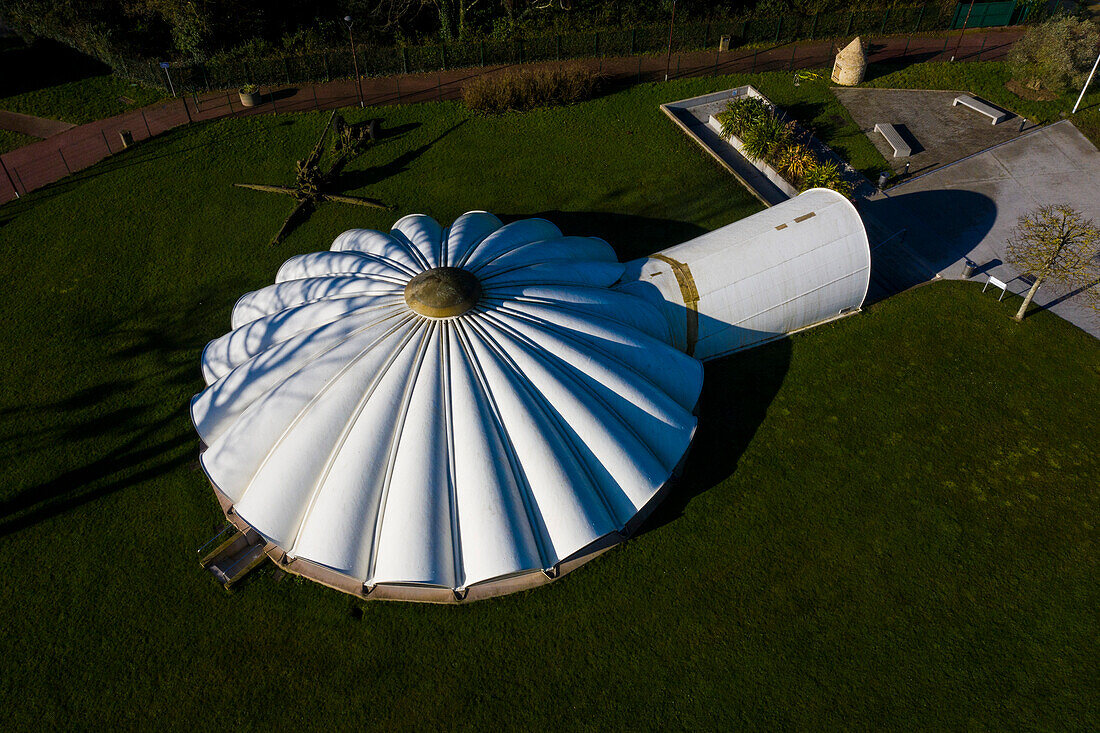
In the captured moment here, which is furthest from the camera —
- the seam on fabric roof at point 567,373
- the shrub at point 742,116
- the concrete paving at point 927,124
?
the shrub at point 742,116

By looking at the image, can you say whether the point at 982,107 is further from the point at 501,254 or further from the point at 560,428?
the point at 560,428

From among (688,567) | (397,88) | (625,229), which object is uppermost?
(397,88)

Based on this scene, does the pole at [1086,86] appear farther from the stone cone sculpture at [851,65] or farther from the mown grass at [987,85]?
the stone cone sculpture at [851,65]

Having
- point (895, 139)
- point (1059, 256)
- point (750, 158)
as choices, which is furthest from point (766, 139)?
point (1059, 256)

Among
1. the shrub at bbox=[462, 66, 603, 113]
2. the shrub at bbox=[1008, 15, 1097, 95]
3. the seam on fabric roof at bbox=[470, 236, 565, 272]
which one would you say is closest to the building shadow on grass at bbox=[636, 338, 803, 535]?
the seam on fabric roof at bbox=[470, 236, 565, 272]

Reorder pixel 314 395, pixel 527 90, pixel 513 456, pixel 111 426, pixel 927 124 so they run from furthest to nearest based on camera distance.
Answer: pixel 527 90 → pixel 927 124 → pixel 111 426 → pixel 314 395 → pixel 513 456

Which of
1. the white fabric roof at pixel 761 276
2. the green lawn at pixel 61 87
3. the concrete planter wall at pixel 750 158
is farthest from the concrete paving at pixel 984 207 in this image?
the green lawn at pixel 61 87

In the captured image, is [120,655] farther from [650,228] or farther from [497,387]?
[650,228]
